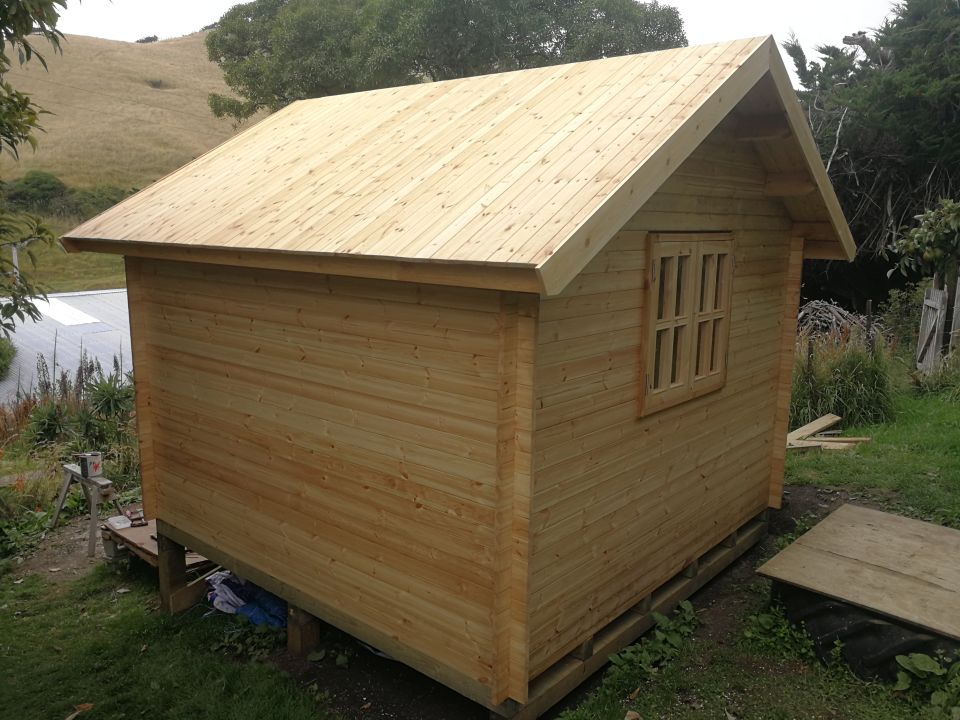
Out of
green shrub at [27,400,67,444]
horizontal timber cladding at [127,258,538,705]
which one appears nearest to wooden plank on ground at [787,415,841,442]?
horizontal timber cladding at [127,258,538,705]

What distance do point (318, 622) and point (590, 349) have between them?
3179mm

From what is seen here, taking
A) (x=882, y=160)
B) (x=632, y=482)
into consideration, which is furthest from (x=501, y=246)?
(x=882, y=160)

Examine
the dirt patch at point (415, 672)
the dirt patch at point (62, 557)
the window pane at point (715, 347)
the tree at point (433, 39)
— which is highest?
the tree at point (433, 39)

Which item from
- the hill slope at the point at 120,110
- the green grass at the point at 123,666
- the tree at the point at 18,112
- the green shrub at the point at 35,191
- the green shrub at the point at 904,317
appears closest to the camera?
the tree at the point at 18,112

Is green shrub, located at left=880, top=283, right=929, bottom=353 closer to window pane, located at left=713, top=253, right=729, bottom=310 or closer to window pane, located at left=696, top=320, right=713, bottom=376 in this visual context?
window pane, located at left=713, top=253, right=729, bottom=310

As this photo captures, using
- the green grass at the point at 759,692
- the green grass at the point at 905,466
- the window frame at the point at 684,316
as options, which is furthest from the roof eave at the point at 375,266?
the green grass at the point at 905,466

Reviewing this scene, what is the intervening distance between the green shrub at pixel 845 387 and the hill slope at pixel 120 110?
→ 40.3 meters

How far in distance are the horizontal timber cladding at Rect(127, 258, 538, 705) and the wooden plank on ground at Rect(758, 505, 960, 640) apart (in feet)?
8.37

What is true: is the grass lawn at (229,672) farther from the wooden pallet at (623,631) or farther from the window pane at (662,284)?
the window pane at (662,284)

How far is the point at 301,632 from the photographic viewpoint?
19.1 feet

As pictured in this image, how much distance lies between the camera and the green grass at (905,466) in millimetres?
8070

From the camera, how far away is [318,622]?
594cm

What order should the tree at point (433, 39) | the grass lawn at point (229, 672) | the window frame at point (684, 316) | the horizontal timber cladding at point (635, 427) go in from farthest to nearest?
the tree at point (433, 39), the window frame at point (684, 316), the grass lawn at point (229, 672), the horizontal timber cladding at point (635, 427)

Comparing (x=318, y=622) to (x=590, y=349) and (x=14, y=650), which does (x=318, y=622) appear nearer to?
(x=14, y=650)
